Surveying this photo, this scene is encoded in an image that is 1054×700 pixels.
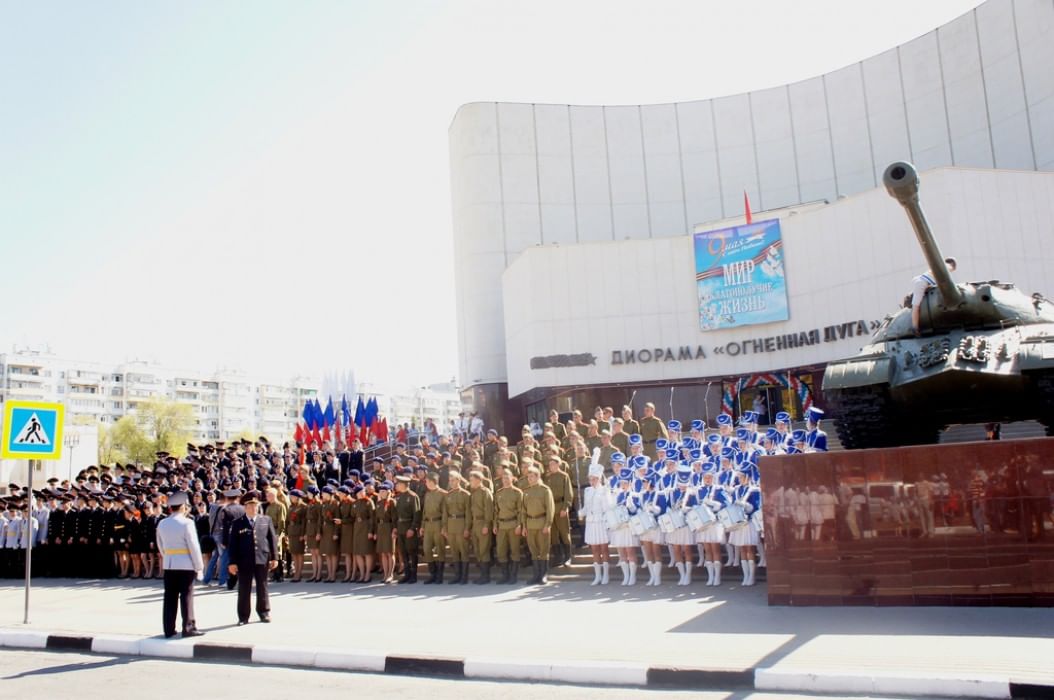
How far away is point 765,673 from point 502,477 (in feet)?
25.2

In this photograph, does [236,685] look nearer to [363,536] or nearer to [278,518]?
[363,536]

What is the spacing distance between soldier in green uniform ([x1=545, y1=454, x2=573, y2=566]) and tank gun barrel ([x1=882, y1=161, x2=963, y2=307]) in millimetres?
6020

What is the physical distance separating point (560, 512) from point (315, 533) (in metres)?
4.93

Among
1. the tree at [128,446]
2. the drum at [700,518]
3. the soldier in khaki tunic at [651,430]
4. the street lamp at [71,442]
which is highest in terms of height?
the tree at [128,446]

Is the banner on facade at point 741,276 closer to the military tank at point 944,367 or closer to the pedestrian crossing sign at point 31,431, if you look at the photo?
the military tank at point 944,367

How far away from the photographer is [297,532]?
15.9 meters

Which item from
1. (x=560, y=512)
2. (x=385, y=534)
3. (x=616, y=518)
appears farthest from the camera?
(x=385, y=534)

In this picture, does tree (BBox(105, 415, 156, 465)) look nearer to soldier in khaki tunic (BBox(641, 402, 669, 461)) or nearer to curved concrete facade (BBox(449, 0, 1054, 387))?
curved concrete facade (BBox(449, 0, 1054, 387))

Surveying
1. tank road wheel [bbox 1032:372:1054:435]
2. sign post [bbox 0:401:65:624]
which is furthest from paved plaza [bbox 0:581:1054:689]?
tank road wheel [bbox 1032:372:1054:435]

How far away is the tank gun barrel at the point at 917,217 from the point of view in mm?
8711

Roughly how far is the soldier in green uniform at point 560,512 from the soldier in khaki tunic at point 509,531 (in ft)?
1.75

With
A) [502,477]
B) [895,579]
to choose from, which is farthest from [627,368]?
[895,579]

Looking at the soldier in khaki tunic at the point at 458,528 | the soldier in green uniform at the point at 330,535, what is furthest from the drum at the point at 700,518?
the soldier in green uniform at the point at 330,535

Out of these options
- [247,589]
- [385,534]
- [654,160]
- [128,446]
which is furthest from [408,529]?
[128,446]
